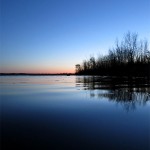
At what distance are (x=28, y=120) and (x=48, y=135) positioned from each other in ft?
6.64

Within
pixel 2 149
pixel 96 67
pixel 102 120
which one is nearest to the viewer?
pixel 2 149

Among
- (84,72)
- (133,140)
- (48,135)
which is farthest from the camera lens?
(84,72)

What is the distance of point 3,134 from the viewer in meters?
5.99

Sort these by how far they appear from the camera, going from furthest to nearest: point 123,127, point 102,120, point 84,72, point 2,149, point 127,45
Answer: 1. point 84,72
2. point 127,45
3. point 102,120
4. point 123,127
5. point 2,149

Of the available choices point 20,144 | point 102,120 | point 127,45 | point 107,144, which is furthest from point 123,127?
point 127,45

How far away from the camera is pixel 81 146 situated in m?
4.99

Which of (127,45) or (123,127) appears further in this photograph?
(127,45)

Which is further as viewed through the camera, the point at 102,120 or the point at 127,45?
the point at 127,45

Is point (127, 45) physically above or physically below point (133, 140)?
above

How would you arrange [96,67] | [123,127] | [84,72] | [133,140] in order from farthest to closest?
[84,72], [96,67], [123,127], [133,140]

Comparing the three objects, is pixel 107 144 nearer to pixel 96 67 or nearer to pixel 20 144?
pixel 20 144

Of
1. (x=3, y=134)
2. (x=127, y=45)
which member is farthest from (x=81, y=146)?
(x=127, y=45)

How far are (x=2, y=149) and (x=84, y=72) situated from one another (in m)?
138

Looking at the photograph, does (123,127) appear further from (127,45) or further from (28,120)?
(127,45)
